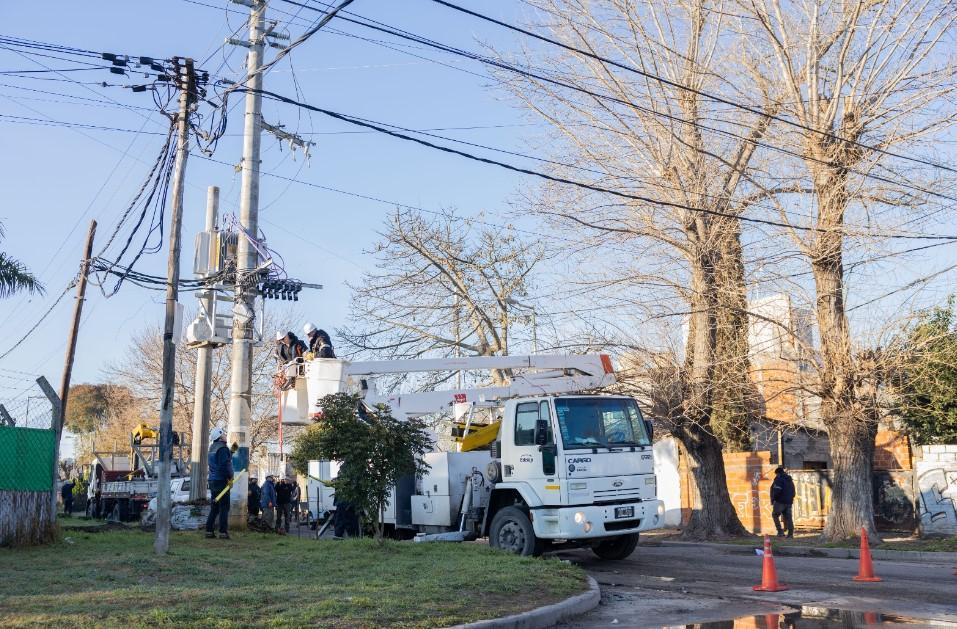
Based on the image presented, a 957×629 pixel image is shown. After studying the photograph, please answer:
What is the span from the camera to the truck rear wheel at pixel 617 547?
15.6 metres

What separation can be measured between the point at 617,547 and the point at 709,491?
6386 mm

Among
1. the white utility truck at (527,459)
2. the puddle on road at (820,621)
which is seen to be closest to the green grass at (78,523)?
the white utility truck at (527,459)

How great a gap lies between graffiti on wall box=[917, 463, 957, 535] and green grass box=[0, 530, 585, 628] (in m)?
11.0

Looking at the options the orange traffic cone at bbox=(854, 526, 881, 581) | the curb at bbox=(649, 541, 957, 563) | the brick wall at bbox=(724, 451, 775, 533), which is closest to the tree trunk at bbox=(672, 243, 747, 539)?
the curb at bbox=(649, 541, 957, 563)

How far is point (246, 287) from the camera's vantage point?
1847 centimetres

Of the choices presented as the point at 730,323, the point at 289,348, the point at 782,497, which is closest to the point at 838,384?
the point at 730,323

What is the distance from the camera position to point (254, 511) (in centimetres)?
2447

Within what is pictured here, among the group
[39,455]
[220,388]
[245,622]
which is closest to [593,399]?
[245,622]

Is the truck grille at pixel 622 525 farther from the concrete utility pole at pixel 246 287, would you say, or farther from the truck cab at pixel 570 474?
the concrete utility pole at pixel 246 287

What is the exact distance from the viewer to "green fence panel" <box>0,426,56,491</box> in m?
14.4

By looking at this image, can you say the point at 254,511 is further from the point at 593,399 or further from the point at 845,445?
the point at 845,445

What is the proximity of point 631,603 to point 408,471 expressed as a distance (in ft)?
16.5

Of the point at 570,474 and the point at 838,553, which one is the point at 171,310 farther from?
the point at 838,553

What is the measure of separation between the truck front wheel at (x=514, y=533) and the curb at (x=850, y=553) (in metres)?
5.95
